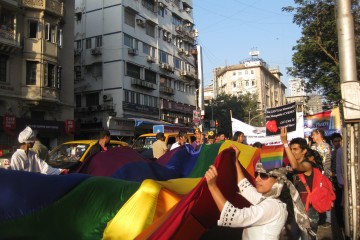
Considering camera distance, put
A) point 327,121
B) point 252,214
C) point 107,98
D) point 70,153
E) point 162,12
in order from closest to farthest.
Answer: point 252,214
point 70,153
point 327,121
point 107,98
point 162,12

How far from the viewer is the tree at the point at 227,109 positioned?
5986 centimetres

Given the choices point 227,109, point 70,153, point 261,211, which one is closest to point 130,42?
point 227,109

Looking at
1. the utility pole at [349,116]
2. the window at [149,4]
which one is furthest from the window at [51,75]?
the utility pole at [349,116]

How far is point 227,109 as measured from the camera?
61438mm

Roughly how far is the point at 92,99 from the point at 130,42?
6.67m

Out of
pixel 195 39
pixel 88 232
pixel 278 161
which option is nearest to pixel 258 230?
pixel 88 232

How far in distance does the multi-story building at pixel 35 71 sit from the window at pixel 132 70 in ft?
29.4

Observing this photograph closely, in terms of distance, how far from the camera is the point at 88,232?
403 centimetres

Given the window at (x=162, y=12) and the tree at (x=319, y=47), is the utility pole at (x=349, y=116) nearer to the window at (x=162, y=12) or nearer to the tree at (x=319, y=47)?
the tree at (x=319, y=47)

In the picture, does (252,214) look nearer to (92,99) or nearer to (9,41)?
(9,41)

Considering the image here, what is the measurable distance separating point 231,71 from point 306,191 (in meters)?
103

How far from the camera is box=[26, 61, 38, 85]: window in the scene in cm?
2746

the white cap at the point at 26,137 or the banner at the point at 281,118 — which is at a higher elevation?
the banner at the point at 281,118

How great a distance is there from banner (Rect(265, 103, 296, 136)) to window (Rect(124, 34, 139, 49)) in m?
28.8
